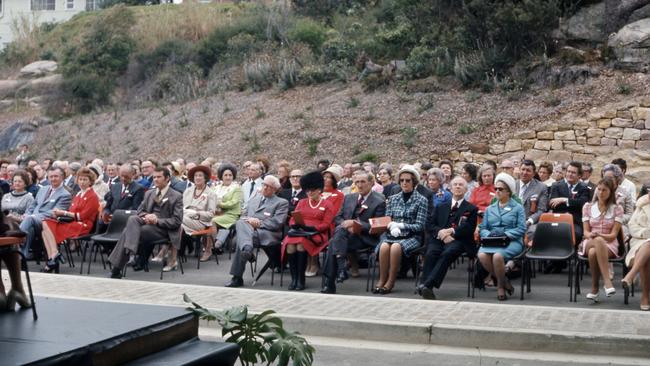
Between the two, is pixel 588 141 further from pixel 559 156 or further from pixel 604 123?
pixel 559 156

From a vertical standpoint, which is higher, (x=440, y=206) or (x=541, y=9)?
(x=541, y=9)

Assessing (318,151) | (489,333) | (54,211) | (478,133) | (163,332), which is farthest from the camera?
(318,151)

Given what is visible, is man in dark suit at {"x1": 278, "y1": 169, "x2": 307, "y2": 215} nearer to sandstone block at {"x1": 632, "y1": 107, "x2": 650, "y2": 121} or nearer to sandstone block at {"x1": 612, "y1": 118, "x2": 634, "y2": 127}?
sandstone block at {"x1": 612, "y1": 118, "x2": 634, "y2": 127}

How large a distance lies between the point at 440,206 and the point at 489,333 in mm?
3468

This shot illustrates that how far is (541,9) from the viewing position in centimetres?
2189

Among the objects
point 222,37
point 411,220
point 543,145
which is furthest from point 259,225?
point 222,37

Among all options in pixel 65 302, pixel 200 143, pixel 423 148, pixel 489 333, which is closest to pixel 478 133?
pixel 423 148

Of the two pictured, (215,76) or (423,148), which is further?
(215,76)

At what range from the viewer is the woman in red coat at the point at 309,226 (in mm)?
12250

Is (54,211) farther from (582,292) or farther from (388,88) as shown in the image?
(388,88)

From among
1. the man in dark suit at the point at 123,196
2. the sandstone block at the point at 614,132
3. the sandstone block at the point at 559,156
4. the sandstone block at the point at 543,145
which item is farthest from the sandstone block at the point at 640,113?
the man in dark suit at the point at 123,196

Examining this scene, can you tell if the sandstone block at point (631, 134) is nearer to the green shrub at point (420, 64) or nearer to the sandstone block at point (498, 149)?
the sandstone block at point (498, 149)

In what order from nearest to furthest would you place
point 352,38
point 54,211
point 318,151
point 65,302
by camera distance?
point 65,302
point 54,211
point 318,151
point 352,38

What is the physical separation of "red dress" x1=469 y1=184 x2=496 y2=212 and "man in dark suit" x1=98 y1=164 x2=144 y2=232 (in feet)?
18.8
